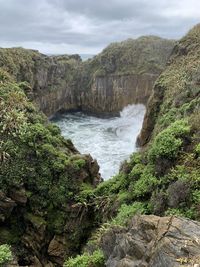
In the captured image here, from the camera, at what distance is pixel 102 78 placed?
64.6m

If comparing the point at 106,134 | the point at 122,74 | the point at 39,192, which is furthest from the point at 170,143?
the point at 122,74

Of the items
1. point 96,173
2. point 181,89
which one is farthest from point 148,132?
point 96,173

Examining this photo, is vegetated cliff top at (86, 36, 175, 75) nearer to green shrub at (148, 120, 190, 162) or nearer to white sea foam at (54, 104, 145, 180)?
white sea foam at (54, 104, 145, 180)

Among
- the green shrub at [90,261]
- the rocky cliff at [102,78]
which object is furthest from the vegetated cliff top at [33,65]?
the green shrub at [90,261]

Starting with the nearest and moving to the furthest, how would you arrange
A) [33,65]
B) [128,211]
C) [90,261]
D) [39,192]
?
1. [90,261]
2. [128,211]
3. [39,192]
4. [33,65]

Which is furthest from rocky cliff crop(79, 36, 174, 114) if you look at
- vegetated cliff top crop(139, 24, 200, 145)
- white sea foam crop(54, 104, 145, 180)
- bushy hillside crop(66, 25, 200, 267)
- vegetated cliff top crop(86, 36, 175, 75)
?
bushy hillside crop(66, 25, 200, 267)

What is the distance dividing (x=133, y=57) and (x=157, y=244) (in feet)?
199

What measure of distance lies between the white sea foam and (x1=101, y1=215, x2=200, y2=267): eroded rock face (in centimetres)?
2043

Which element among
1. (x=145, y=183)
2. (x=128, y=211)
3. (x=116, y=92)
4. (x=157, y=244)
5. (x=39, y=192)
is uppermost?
(x=116, y=92)

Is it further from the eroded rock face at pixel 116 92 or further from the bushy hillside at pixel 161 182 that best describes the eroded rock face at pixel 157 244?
the eroded rock face at pixel 116 92

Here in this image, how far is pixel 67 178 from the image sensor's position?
71.4ft

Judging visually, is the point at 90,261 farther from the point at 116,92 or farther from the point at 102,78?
the point at 102,78

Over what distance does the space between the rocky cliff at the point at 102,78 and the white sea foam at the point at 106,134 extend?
188 centimetres

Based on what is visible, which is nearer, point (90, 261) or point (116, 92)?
point (90, 261)
